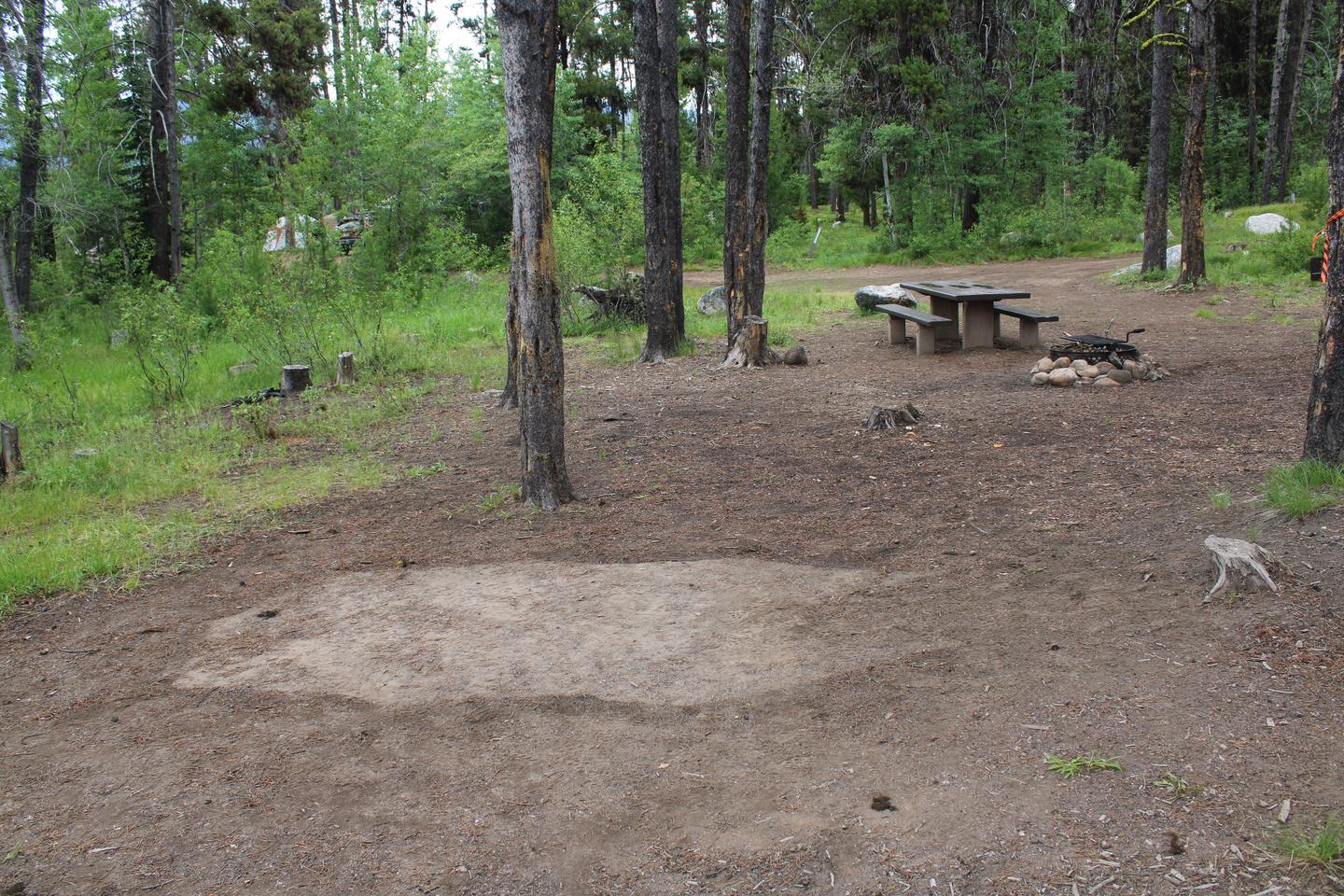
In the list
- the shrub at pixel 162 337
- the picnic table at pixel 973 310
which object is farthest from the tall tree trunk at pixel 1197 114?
the shrub at pixel 162 337

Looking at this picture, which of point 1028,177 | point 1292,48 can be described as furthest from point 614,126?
point 1292,48

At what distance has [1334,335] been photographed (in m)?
4.89

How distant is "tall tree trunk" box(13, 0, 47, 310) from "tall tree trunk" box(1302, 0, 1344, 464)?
12.5 meters

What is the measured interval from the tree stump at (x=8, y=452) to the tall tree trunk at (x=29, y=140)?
569cm

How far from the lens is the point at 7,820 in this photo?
3.26m

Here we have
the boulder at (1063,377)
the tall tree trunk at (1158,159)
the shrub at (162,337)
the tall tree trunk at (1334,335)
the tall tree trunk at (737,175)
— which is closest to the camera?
the tall tree trunk at (1334,335)

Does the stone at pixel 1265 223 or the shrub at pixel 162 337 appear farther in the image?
the stone at pixel 1265 223

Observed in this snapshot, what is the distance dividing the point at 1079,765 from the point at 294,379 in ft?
33.6

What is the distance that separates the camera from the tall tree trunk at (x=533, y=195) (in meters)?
5.90

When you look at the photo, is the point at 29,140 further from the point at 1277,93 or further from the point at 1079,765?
the point at 1277,93

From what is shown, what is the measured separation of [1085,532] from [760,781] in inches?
114

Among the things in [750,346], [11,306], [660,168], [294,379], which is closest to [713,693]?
[750,346]

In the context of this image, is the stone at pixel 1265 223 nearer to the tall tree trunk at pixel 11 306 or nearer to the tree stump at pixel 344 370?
the tree stump at pixel 344 370

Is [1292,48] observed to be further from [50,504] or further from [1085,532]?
[50,504]
